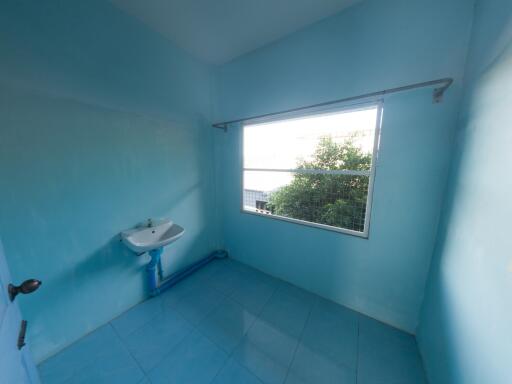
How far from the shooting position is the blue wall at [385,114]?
1.21 metres

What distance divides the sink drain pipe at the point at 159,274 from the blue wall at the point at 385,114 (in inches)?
46.0

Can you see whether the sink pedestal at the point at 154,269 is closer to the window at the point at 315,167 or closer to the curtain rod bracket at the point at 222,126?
the window at the point at 315,167

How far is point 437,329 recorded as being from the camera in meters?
1.13

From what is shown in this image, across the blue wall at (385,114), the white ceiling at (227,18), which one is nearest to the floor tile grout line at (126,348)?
the blue wall at (385,114)

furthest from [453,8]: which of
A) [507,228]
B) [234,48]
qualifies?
[234,48]

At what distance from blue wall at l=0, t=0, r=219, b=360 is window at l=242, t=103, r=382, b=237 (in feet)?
3.09

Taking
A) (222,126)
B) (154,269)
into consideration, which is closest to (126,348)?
(154,269)

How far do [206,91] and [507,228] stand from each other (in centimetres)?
257

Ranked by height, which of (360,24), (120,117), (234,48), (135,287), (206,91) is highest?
(234,48)

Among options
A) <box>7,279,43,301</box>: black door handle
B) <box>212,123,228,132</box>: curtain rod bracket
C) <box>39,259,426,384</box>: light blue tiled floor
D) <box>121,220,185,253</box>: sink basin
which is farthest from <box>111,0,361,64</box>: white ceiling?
<box>39,259,426,384</box>: light blue tiled floor

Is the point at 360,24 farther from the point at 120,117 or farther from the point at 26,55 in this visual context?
the point at 26,55

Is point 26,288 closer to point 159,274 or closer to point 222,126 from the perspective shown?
point 159,274

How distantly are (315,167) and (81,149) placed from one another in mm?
1988

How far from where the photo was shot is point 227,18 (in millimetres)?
1542
